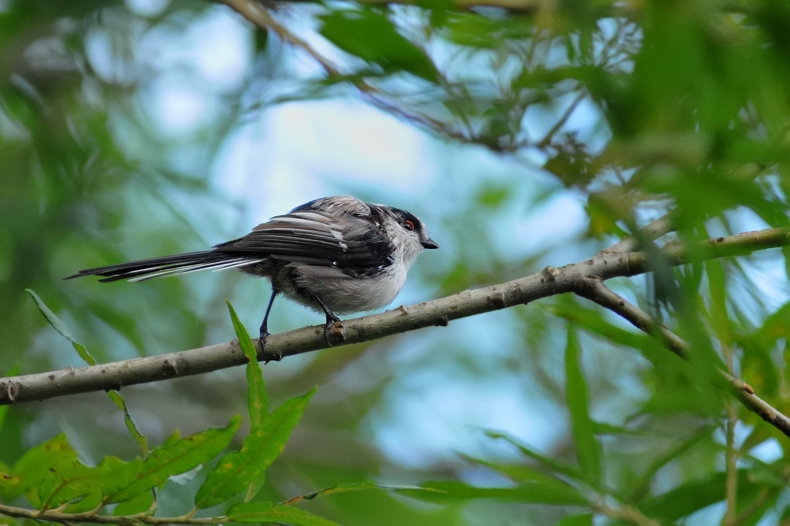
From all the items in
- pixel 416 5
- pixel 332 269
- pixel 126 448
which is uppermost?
pixel 416 5

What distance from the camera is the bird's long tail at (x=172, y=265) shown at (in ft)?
8.70

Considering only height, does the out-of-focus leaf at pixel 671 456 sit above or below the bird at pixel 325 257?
below

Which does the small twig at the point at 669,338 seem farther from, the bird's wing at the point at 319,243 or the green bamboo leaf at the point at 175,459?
the bird's wing at the point at 319,243

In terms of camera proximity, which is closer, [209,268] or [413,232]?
[209,268]

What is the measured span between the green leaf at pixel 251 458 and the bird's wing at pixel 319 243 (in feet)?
4.79

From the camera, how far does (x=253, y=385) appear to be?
1987mm

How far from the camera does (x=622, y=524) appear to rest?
8.05 feet

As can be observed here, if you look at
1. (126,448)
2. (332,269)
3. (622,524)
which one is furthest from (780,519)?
(126,448)

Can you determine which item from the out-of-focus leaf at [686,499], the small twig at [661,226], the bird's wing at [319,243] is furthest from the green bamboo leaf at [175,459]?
the out-of-focus leaf at [686,499]

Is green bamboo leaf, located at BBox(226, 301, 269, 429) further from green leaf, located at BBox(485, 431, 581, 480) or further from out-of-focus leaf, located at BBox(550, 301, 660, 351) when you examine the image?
out-of-focus leaf, located at BBox(550, 301, 660, 351)

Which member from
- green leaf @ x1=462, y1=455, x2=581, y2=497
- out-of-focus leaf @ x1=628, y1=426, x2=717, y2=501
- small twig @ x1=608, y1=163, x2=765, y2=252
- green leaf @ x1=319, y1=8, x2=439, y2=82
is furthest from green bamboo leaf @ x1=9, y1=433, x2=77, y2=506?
out-of-focus leaf @ x1=628, y1=426, x2=717, y2=501

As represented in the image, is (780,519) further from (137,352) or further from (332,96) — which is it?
(137,352)

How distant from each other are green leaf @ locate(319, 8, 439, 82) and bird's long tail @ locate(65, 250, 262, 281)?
1101mm

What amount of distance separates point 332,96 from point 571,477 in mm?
1581
